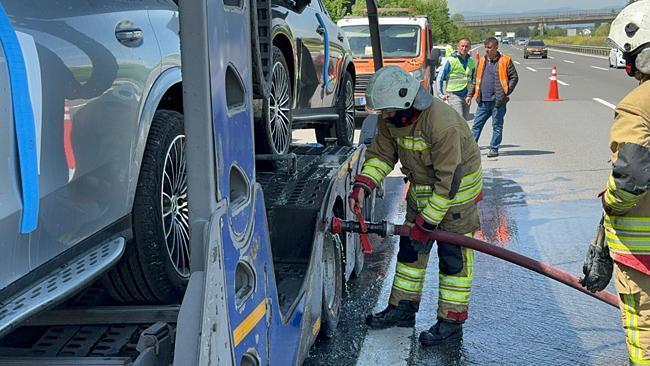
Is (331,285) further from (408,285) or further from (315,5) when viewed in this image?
(315,5)

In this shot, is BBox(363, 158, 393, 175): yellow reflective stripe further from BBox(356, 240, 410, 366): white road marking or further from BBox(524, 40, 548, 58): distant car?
BBox(524, 40, 548, 58): distant car

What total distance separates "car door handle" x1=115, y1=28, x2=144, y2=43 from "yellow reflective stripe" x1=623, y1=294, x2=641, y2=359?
8.04 feet

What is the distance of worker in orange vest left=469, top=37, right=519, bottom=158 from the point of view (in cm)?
1120

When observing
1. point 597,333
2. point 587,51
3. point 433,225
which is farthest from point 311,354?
point 587,51

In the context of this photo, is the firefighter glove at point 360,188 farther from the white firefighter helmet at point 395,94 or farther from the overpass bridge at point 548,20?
the overpass bridge at point 548,20

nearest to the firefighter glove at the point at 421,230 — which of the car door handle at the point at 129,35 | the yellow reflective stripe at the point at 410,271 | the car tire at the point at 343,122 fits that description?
the yellow reflective stripe at the point at 410,271

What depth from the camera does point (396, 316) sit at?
15.4ft

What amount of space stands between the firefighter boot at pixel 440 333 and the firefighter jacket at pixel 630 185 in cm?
127

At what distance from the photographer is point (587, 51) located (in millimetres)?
63719

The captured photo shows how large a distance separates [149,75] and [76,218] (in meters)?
0.79

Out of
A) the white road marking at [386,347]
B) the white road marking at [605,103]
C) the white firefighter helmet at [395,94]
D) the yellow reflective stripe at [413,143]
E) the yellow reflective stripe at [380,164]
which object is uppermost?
the white firefighter helmet at [395,94]

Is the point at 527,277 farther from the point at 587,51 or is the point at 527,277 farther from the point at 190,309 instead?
the point at 587,51

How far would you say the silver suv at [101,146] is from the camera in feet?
7.27

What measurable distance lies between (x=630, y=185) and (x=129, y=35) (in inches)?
81.5
